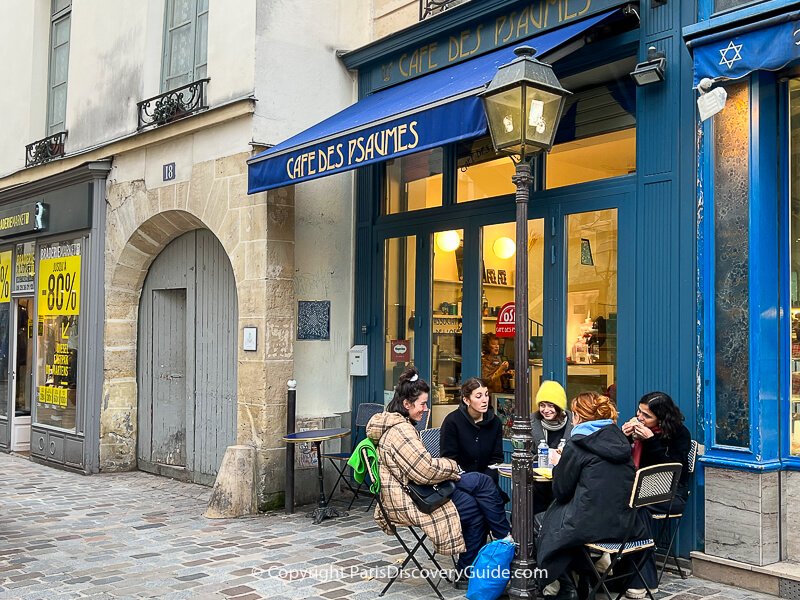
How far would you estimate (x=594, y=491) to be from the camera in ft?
14.3

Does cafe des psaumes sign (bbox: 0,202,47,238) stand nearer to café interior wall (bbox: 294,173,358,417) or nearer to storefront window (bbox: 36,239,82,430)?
storefront window (bbox: 36,239,82,430)

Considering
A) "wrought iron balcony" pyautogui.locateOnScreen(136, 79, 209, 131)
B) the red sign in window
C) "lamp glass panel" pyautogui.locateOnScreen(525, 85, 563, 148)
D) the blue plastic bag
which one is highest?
"wrought iron balcony" pyautogui.locateOnScreen(136, 79, 209, 131)

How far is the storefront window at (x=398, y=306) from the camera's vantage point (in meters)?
7.80

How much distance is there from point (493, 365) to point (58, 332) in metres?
6.22

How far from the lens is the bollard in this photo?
24.1ft

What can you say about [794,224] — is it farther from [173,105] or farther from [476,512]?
[173,105]

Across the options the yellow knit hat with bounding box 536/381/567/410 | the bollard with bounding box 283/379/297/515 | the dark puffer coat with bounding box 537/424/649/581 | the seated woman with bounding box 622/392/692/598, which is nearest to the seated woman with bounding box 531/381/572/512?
the yellow knit hat with bounding box 536/381/567/410

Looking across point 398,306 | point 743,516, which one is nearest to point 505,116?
point 743,516

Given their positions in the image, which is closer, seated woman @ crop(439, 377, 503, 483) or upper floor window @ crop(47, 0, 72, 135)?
seated woman @ crop(439, 377, 503, 483)

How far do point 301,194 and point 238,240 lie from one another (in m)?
0.75

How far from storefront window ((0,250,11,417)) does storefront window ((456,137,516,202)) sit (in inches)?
296

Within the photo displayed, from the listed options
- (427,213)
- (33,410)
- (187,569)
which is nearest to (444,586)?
(187,569)

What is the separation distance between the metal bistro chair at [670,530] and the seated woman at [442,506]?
98 centimetres

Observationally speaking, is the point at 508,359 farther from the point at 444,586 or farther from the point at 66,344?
the point at 66,344
